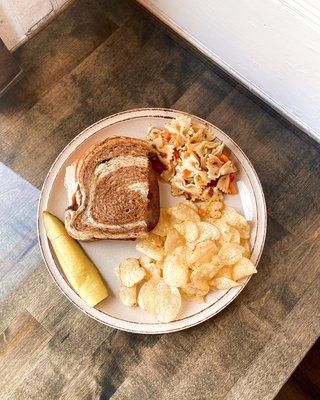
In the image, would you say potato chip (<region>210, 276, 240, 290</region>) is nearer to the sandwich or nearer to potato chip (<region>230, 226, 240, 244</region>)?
potato chip (<region>230, 226, 240, 244</region>)

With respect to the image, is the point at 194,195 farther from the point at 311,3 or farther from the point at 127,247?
the point at 311,3

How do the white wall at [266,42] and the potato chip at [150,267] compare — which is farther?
the potato chip at [150,267]

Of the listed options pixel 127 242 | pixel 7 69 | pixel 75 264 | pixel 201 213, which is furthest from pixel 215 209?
pixel 7 69

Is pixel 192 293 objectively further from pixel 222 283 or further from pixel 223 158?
pixel 223 158

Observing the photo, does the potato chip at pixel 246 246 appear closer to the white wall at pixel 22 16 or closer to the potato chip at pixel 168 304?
the potato chip at pixel 168 304

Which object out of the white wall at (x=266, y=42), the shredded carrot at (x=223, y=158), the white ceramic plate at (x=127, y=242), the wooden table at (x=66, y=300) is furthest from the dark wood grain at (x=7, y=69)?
the shredded carrot at (x=223, y=158)

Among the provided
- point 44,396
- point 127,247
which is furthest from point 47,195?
point 44,396

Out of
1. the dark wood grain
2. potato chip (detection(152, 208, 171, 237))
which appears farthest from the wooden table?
potato chip (detection(152, 208, 171, 237))
